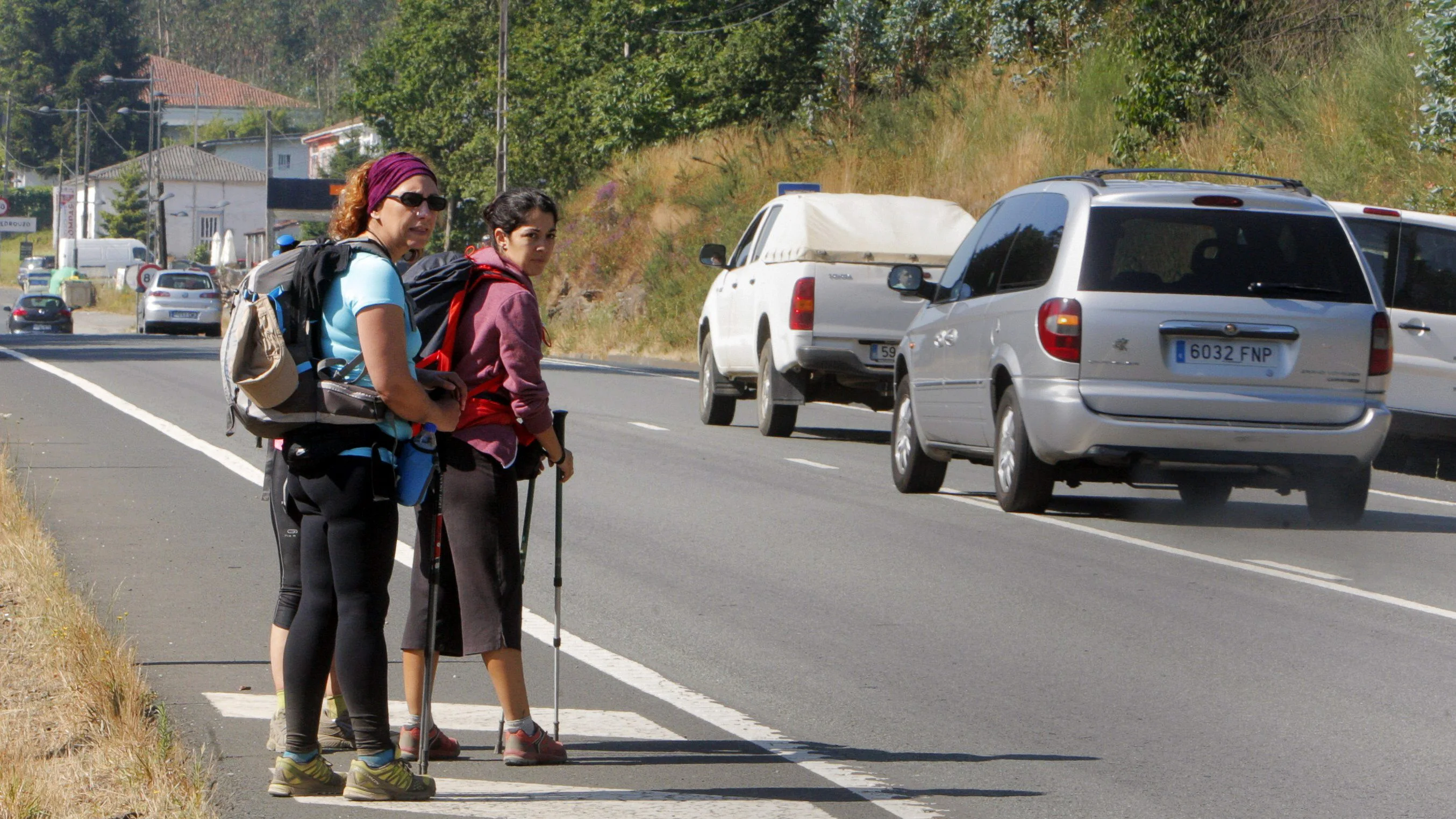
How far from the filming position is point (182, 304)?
45750 mm

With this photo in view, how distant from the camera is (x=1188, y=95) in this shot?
1102 inches

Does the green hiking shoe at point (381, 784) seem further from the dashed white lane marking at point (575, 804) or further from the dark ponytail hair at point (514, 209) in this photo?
the dark ponytail hair at point (514, 209)

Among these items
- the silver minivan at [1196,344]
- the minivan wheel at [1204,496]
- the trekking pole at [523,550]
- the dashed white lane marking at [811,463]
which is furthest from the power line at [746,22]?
the trekking pole at [523,550]

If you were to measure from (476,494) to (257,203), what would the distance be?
13107 cm

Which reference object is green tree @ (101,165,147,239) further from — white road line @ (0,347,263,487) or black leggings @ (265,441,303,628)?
black leggings @ (265,441,303,628)

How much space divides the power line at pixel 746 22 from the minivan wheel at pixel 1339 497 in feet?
114

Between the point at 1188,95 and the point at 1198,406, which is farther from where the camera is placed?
the point at 1188,95

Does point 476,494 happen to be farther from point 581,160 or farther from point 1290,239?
point 581,160

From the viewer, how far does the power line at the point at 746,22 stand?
44.4 metres

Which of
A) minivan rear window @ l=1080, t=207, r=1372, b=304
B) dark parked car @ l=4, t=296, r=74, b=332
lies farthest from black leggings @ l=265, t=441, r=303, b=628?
dark parked car @ l=4, t=296, r=74, b=332

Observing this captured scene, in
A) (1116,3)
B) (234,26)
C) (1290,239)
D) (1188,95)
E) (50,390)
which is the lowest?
(50,390)

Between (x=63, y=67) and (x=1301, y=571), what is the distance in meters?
138

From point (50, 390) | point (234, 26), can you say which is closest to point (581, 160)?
point (50, 390)

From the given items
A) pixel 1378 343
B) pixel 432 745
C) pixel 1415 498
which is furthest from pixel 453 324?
pixel 1415 498
